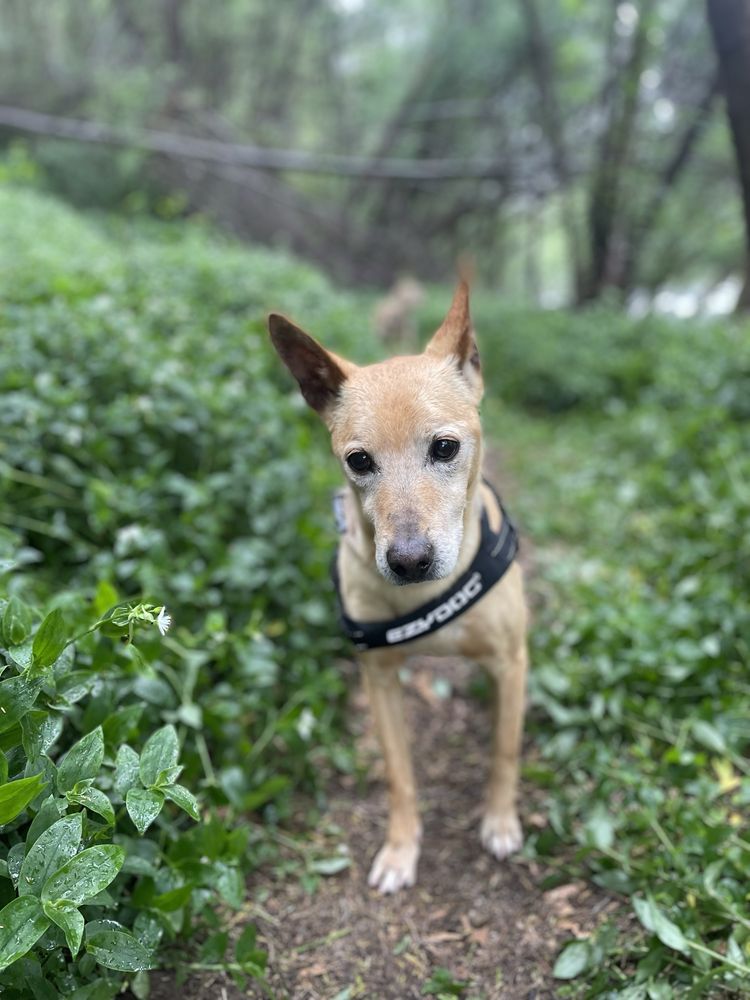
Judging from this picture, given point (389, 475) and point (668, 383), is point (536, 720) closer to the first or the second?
point (389, 475)

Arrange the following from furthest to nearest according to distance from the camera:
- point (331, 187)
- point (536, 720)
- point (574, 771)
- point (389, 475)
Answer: point (331, 187), point (536, 720), point (574, 771), point (389, 475)

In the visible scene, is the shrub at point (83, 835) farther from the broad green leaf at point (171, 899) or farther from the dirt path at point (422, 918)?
the dirt path at point (422, 918)

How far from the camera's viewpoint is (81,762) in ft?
5.68

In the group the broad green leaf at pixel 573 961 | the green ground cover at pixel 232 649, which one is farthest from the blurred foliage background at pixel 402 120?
the broad green leaf at pixel 573 961

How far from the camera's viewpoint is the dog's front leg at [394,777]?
2748 millimetres

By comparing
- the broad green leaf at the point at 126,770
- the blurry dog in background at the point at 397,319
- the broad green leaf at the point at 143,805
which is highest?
the broad green leaf at the point at 143,805

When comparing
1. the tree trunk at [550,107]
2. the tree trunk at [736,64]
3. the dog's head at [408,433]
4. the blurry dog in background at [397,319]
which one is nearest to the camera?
the dog's head at [408,433]

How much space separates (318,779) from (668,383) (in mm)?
5312

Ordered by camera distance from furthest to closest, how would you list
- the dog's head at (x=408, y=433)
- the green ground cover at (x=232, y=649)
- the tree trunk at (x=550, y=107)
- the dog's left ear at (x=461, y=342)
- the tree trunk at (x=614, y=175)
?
the tree trunk at (x=550, y=107), the tree trunk at (x=614, y=175), the dog's left ear at (x=461, y=342), the dog's head at (x=408, y=433), the green ground cover at (x=232, y=649)

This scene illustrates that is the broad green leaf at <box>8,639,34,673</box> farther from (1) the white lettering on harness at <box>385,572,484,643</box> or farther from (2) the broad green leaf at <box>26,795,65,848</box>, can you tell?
(1) the white lettering on harness at <box>385,572,484,643</box>

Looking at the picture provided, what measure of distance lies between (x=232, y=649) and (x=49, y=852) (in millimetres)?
1575

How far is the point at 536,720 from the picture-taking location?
3424 mm

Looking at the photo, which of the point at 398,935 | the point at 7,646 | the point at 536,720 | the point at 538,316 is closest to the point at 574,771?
the point at 536,720

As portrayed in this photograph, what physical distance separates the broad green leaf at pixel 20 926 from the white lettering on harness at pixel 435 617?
4.49ft
